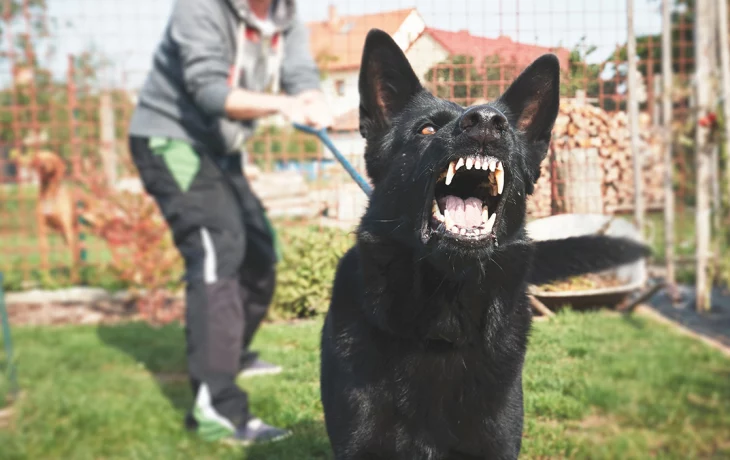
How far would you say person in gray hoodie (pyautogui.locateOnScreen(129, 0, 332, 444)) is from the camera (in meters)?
2.96

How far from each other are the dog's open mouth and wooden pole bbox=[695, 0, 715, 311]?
4.28 metres

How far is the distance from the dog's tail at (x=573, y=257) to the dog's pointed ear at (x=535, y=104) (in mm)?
272

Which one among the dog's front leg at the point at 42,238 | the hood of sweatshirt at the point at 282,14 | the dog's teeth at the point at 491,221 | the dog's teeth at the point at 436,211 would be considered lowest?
the dog's front leg at the point at 42,238

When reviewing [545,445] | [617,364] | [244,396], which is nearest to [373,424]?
A: [545,445]

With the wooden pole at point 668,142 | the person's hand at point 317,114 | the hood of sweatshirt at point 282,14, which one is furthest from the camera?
the wooden pole at point 668,142

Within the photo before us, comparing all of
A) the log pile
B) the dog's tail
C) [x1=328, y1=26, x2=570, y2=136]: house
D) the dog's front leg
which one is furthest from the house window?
the dog's front leg

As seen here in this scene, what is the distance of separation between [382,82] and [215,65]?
130 cm

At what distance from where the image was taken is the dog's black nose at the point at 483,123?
4.68ft

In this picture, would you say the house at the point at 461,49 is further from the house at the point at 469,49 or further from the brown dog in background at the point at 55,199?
the brown dog in background at the point at 55,199

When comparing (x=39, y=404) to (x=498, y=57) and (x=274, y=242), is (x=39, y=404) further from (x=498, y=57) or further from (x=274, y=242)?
(x=498, y=57)

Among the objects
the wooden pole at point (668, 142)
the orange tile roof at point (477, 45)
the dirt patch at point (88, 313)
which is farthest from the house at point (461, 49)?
the dirt patch at point (88, 313)

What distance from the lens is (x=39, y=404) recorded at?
3.64m

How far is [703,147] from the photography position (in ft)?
17.4

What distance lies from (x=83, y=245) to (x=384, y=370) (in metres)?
5.67
